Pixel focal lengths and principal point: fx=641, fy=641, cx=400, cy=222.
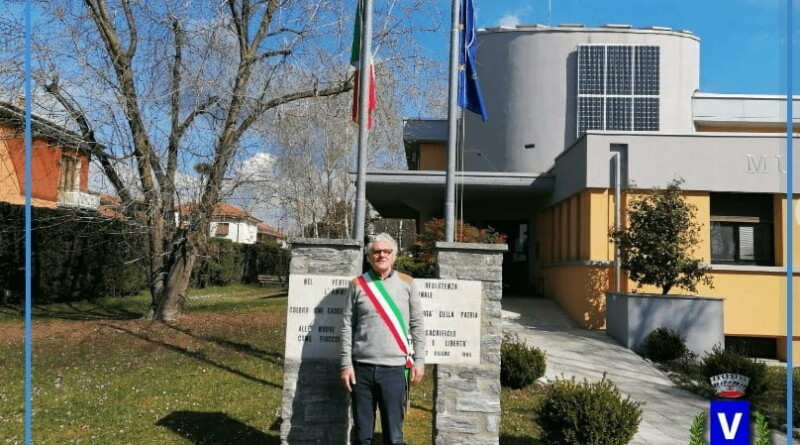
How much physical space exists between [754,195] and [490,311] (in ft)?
40.0

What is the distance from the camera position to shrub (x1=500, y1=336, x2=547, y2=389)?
9617 millimetres

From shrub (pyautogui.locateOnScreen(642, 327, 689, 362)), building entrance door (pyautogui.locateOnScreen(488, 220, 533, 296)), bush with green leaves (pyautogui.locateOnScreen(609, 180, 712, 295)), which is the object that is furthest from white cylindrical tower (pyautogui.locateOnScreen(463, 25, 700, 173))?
shrub (pyautogui.locateOnScreen(642, 327, 689, 362))

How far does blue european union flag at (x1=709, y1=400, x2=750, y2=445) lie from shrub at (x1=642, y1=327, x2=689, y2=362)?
935cm

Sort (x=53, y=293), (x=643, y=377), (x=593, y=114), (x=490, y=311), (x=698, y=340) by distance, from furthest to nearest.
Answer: (x=593, y=114) → (x=53, y=293) → (x=698, y=340) → (x=643, y=377) → (x=490, y=311)

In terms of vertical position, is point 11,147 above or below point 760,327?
above

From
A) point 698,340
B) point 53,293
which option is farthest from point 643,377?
point 53,293

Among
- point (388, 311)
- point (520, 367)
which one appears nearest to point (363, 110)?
point (388, 311)

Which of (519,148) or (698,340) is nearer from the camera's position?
(698,340)

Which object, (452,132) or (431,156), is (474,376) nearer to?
(452,132)

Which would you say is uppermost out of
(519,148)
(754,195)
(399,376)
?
(519,148)

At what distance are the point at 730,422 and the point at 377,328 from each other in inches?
98.1

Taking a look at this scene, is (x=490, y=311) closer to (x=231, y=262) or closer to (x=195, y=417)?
(x=195, y=417)

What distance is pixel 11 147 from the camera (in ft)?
50.8

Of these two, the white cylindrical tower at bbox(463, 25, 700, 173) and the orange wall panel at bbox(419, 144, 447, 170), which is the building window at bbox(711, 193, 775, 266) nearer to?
the white cylindrical tower at bbox(463, 25, 700, 173)
